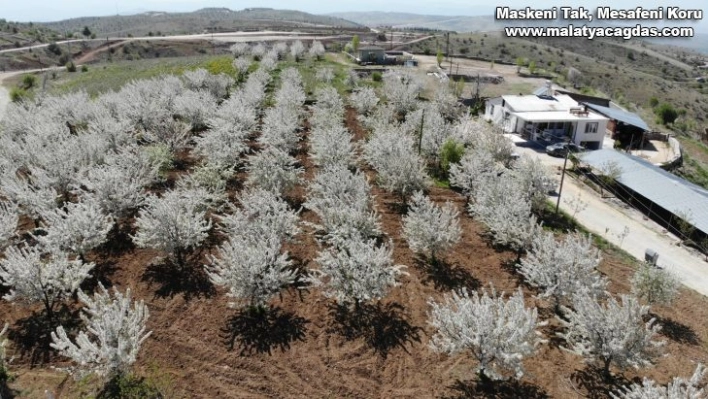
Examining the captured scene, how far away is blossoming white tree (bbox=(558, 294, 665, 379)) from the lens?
14930 millimetres

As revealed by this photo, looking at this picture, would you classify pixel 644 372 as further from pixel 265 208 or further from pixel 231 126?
pixel 231 126

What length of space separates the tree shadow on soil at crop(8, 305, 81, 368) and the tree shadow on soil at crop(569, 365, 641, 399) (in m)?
18.1


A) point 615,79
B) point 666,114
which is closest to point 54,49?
point 666,114

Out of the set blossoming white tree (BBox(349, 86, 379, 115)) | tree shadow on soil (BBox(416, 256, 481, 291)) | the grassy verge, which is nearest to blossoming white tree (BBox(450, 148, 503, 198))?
the grassy verge

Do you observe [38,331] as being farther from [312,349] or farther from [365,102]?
[365,102]

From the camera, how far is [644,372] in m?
16.8

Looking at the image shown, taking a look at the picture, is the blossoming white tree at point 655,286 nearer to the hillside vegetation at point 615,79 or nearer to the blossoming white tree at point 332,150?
the blossoming white tree at point 332,150

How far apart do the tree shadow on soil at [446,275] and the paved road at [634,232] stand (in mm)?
11298

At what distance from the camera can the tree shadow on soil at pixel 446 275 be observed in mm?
21094

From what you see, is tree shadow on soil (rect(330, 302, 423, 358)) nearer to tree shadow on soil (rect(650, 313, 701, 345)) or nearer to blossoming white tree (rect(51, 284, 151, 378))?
blossoming white tree (rect(51, 284, 151, 378))

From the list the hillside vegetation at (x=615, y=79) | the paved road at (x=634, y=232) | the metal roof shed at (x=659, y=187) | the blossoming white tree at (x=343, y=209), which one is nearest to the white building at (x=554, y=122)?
the metal roof shed at (x=659, y=187)

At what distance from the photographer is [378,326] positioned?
18359mm

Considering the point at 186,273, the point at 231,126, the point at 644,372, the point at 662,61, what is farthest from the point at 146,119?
the point at 662,61

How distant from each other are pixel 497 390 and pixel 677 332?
9.52 meters
